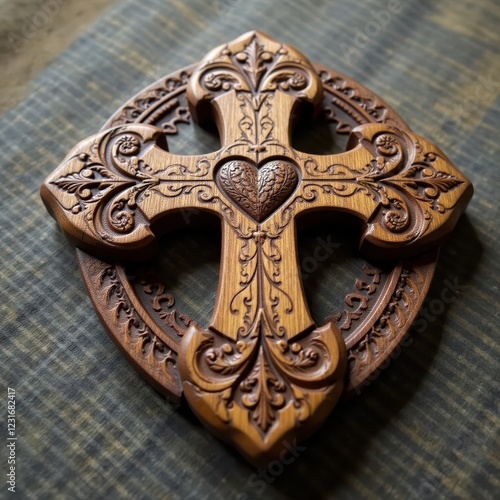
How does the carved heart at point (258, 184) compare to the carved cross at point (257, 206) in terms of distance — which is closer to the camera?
the carved cross at point (257, 206)

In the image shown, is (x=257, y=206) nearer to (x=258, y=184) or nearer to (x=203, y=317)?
(x=258, y=184)

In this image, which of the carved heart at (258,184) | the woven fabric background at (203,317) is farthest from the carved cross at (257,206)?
the woven fabric background at (203,317)

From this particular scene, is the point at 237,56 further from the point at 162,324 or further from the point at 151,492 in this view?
the point at 151,492

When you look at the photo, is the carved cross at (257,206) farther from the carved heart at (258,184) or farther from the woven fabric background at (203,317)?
the woven fabric background at (203,317)

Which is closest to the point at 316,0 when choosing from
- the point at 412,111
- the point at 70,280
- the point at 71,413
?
the point at 412,111

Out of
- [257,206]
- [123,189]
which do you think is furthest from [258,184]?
[123,189]

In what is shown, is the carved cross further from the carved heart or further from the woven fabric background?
the woven fabric background
